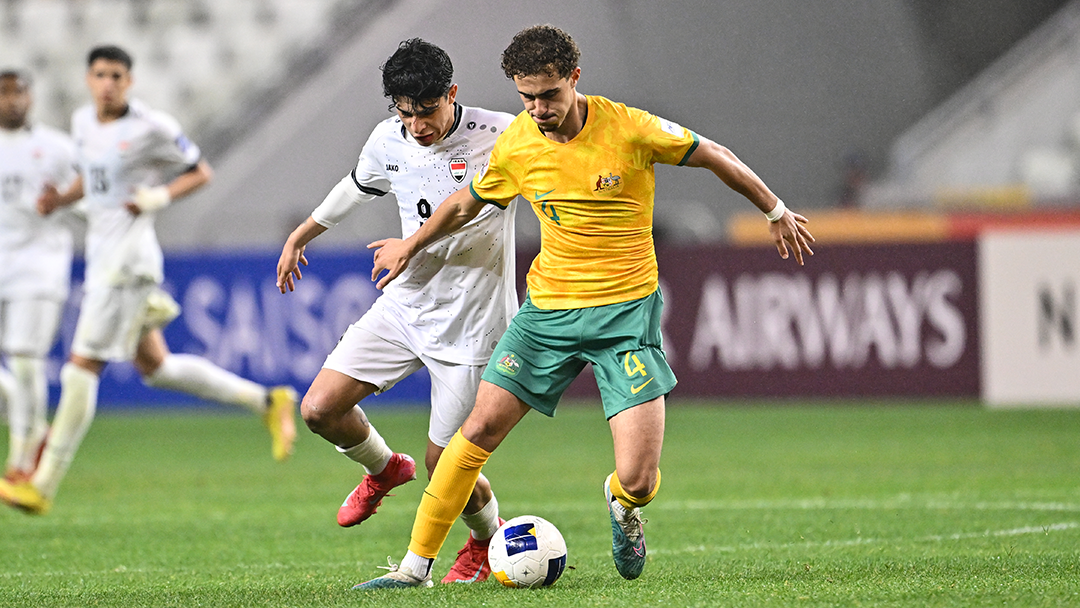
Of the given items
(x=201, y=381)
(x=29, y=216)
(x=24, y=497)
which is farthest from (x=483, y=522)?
(x=29, y=216)

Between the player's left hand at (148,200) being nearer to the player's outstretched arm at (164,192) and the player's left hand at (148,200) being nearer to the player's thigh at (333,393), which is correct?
the player's outstretched arm at (164,192)

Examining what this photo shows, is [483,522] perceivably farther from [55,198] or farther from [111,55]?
[55,198]

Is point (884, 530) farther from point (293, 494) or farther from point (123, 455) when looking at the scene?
point (123, 455)

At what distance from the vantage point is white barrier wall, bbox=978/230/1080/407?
12008mm

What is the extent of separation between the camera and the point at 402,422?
1225cm

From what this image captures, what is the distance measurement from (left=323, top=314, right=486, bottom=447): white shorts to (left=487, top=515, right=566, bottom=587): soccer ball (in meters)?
0.59

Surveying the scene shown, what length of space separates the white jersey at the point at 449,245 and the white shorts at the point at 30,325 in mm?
3780

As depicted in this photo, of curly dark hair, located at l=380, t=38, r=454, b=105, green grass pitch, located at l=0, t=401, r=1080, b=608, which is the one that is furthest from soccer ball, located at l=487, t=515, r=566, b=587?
curly dark hair, located at l=380, t=38, r=454, b=105

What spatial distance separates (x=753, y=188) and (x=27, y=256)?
541cm

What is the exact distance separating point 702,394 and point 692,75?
624cm

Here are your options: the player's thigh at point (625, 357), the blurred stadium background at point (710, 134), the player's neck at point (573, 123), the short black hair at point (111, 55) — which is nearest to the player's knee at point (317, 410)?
the player's thigh at point (625, 357)

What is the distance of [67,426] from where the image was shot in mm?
7566

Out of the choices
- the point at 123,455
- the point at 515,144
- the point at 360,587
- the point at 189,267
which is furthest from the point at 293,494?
the point at 189,267

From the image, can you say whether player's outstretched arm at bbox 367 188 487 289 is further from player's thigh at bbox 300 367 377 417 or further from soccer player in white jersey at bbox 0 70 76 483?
soccer player in white jersey at bbox 0 70 76 483
